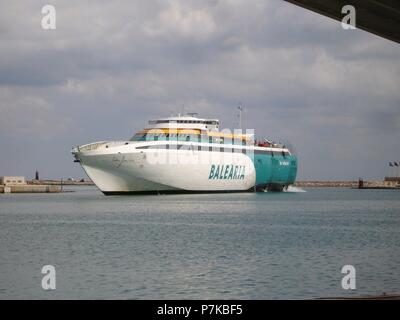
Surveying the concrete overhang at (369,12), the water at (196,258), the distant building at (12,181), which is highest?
the concrete overhang at (369,12)

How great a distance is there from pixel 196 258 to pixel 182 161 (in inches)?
2312

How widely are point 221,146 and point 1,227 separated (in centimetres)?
5203

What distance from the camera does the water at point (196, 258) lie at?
73.4ft

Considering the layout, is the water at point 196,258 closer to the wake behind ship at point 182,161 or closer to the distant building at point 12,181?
the wake behind ship at point 182,161

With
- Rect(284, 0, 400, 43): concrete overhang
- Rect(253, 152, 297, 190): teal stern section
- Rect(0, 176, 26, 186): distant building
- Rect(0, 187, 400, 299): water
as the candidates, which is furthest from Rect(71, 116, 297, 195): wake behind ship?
Rect(0, 176, 26, 186): distant building

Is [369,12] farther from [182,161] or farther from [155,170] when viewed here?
[182,161]

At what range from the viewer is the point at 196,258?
30516 millimetres

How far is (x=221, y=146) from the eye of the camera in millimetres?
99250

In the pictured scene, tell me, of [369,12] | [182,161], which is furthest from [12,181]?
[369,12]

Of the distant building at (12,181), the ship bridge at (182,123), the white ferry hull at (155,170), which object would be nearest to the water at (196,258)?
the white ferry hull at (155,170)

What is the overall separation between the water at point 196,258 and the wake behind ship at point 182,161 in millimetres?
28225

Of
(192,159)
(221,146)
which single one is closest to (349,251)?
(192,159)

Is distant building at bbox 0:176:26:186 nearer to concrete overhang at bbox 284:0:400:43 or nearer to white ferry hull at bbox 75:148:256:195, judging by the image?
white ferry hull at bbox 75:148:256:195

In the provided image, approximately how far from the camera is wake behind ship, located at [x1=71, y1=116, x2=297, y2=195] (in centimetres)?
8250
